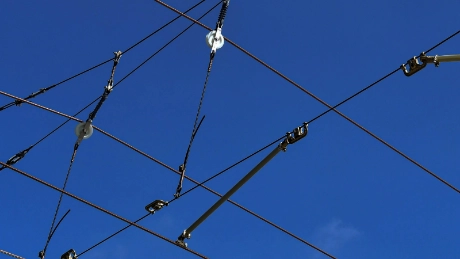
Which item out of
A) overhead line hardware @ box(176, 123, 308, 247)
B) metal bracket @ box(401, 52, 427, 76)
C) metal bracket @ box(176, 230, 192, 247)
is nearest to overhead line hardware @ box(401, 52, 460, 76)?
metal bracket @ box(401, 52, 427, 76)

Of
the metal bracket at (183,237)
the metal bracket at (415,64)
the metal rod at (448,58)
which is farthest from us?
the metal bracket at (183,237)

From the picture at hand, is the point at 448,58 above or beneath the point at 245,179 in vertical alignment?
above

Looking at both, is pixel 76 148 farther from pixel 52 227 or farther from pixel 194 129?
pixel 194 129

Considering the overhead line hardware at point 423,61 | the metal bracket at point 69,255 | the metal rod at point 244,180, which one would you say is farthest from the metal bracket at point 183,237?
the overhead line hardware at point 423,61

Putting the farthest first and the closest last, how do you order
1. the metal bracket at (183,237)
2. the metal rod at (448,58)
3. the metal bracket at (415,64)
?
the metal bracket at (183,237), the metal bracket at (415,64), the metal rod at (448,58)

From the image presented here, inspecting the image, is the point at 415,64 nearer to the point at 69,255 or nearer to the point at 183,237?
the point at 183,237

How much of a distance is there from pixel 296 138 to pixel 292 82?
8.03 ft

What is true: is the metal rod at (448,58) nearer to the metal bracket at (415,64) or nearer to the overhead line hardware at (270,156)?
the metal bracket at (415,64)

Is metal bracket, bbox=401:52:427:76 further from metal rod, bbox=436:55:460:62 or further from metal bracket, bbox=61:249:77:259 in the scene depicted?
metal bracket, bbox=61:249:77:259

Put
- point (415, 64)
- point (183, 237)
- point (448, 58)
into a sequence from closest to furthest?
1. point (448, 58)
2. point (415, 64)
3. point (183, 237)

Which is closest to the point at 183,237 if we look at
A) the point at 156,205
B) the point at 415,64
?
the point at 156,205

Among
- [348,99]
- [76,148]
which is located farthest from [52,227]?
[348,99]

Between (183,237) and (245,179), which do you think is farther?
→ (183,237)

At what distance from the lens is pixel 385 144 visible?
11.8 m
